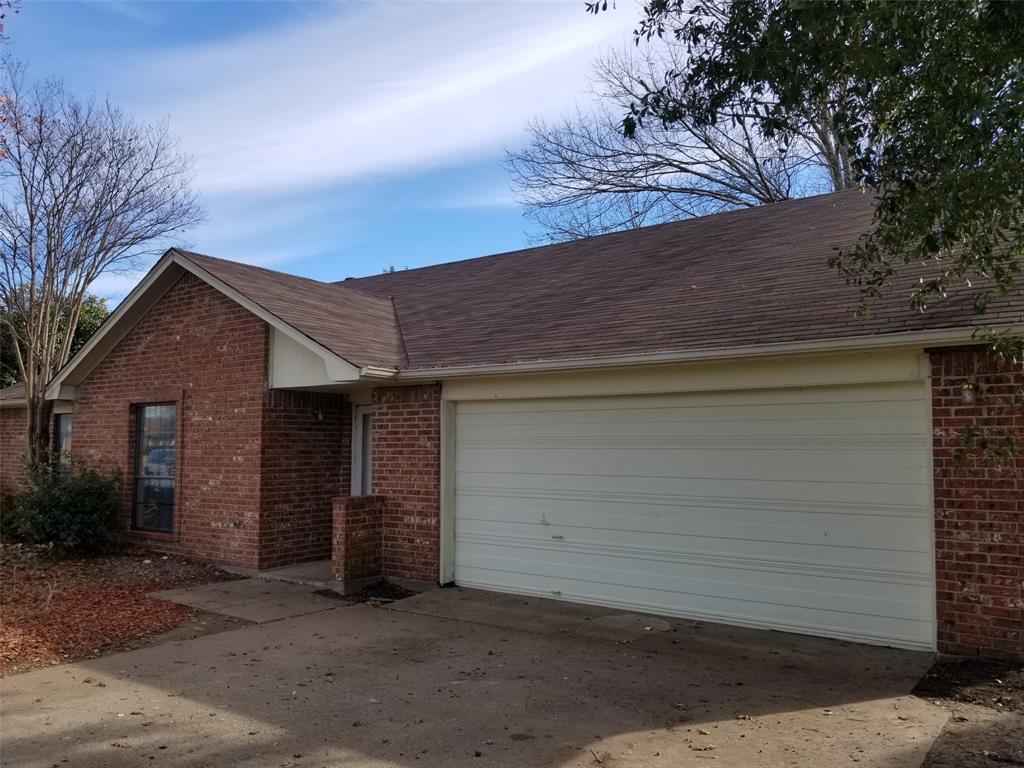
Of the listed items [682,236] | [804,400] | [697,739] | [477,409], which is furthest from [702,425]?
[682,236]

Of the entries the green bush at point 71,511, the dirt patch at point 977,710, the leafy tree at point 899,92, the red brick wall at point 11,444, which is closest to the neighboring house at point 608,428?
the dirt patch at point 977,710

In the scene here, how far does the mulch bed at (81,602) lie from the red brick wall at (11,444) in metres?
5.02

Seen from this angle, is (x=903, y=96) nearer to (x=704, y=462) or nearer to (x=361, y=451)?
(x=704, y=462)

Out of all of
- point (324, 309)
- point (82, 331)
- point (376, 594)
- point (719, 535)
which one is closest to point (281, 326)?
point (324, 309)

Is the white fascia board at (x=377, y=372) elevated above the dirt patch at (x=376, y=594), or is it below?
above

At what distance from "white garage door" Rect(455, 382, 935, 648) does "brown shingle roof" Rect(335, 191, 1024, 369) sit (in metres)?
0.65

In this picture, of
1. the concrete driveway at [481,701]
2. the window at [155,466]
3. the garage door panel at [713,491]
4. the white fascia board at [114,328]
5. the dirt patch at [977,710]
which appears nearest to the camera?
the dirt patch at [977,710]

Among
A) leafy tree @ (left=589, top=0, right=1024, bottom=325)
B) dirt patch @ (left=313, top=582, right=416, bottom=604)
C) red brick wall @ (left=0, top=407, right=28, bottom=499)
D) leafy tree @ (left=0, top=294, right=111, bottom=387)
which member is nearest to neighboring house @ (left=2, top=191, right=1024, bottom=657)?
dirt patch @ (left=313, top=582, right=416, bottom=604)

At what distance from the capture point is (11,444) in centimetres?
1716

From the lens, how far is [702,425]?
797 centimetres

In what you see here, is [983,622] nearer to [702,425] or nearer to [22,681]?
[702,425]

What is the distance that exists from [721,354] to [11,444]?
1627cm

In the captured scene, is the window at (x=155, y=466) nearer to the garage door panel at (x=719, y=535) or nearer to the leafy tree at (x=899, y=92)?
the garage door panel at (x=719, y=535)

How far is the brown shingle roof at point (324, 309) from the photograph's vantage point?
32.5 ft
